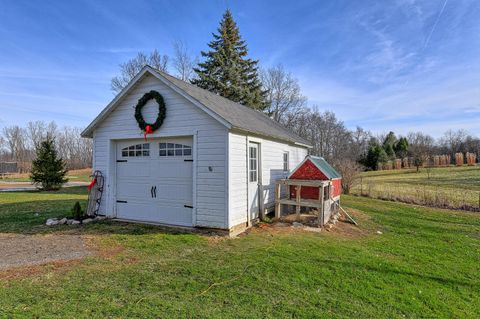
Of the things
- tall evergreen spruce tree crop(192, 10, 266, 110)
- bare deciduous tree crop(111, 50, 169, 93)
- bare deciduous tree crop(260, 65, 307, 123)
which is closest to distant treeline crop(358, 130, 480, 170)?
bare deciduous tree crop(260, 65, 307, 123)

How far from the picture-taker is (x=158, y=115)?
7887 millimetres

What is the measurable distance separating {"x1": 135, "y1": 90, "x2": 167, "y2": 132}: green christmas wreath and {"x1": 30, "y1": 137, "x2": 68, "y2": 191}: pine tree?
16.4 meters

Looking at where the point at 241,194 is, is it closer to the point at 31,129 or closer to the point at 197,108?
the point at 197,108

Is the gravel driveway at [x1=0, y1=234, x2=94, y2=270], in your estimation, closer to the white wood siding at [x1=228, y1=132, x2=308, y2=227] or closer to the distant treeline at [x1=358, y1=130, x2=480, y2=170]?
the white wood siding at [x1=228, y1=132, x2=308, y2=227]

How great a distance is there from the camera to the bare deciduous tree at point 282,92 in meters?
33.4

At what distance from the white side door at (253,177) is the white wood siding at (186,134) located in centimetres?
126

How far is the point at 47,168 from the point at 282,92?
24.9m

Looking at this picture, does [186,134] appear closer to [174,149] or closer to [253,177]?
[174,149]

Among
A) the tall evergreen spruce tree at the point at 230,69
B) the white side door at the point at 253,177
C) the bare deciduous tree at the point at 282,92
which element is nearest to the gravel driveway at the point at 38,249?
the white side door at the point at 253,177

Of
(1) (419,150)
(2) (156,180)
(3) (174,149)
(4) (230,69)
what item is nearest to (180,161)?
(3) (174,149)

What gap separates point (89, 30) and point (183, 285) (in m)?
13.3

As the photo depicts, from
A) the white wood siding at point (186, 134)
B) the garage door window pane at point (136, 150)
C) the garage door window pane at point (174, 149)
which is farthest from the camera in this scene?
the garage door window pane at point (136, 150)

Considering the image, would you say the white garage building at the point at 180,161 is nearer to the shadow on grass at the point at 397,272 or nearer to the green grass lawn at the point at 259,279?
the green grass lawn at the point at 259,279

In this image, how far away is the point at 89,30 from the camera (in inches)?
509
